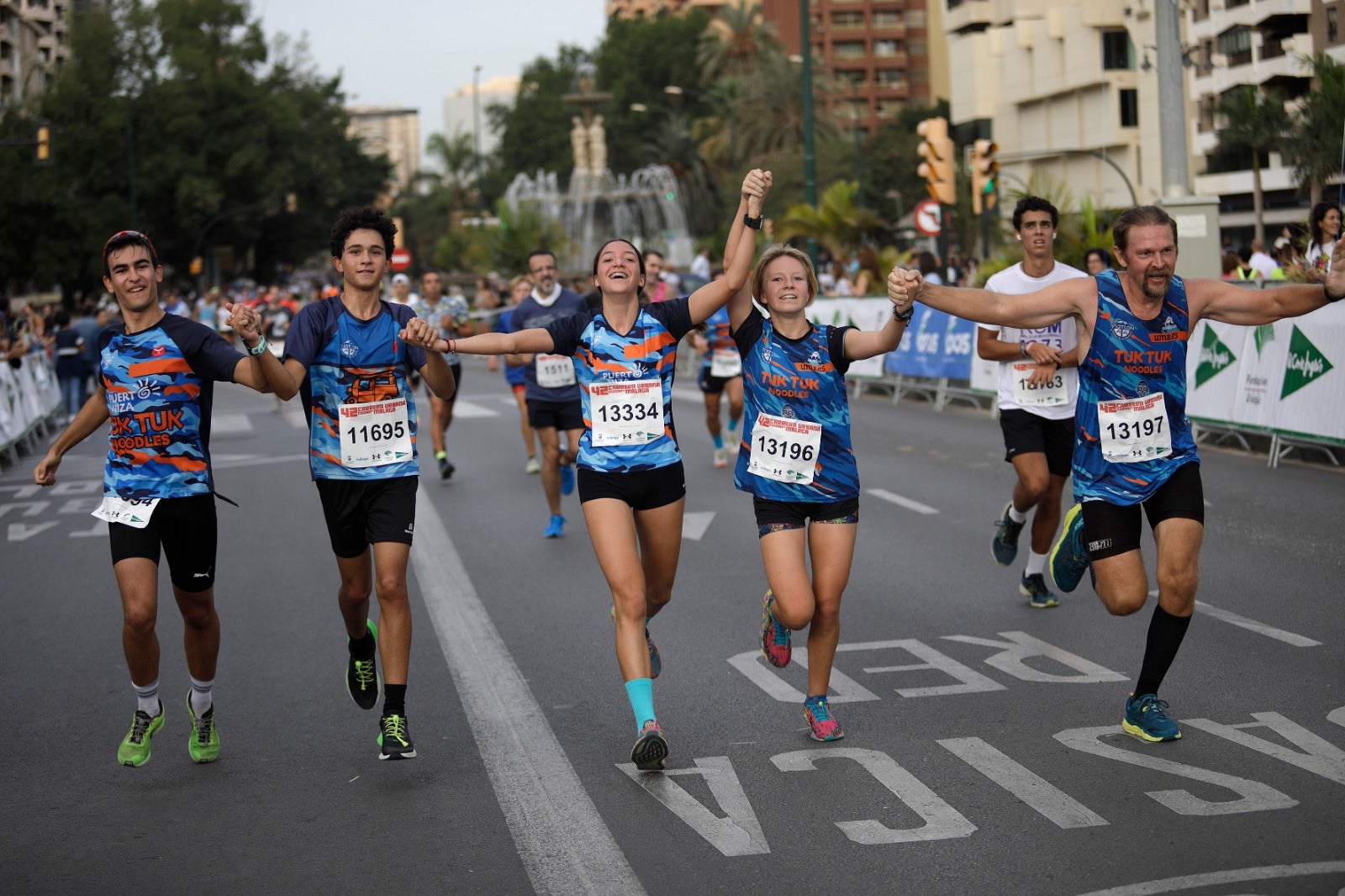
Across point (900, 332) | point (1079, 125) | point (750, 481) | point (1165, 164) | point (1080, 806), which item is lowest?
point (1080, 806)

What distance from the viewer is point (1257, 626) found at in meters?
7.87

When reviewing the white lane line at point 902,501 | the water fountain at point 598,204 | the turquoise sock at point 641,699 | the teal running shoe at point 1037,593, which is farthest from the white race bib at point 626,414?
the water fountain at point 598,204

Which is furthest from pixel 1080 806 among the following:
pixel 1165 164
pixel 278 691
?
pixel 1165 164

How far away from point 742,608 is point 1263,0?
48704 millimetres

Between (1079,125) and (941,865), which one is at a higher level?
(1079,125)

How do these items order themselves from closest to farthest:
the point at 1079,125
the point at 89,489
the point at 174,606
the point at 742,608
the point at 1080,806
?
the point at 1080,806 < the point at 742,608 < the point at 174,606 < the point at 89,489 < the point at 1079,125

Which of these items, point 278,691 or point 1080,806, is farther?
point 278,691

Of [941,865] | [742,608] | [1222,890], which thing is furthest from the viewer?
[742,608]

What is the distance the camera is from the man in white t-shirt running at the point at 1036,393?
8.47 metres

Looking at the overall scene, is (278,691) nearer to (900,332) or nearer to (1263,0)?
(900,332)

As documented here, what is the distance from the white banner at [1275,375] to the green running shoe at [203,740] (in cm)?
909

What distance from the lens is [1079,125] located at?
2778 inches

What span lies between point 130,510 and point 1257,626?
5.14 meters

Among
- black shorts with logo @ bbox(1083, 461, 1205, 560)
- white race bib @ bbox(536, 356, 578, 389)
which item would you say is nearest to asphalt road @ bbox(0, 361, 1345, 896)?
black shorts with logo @ bbox(1083, 461, 1205, 560)
